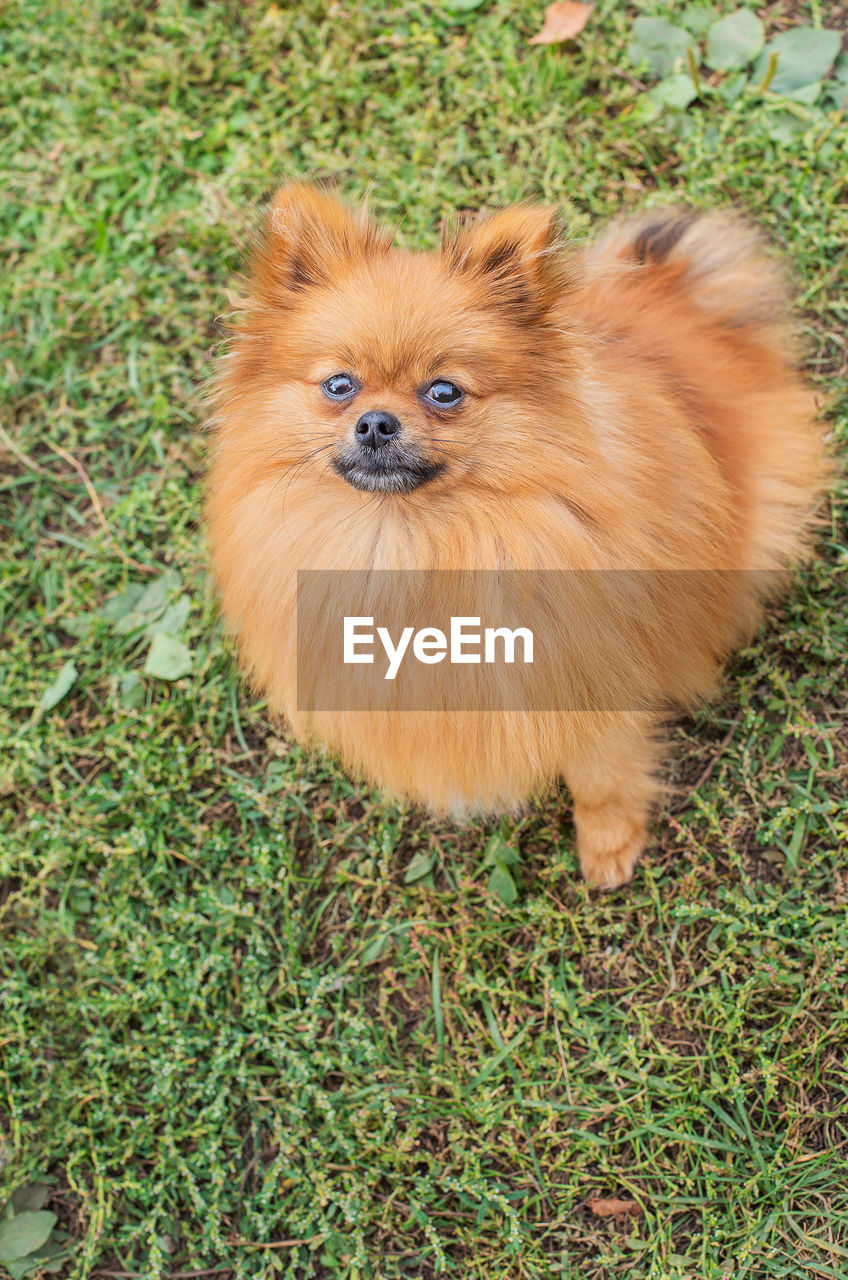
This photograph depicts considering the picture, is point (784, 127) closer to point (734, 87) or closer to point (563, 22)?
point (734, 87)

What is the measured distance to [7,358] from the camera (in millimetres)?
3715

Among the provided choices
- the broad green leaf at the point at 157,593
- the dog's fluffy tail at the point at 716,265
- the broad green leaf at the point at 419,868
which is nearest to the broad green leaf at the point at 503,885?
the broad green leaf at the point at 419,868

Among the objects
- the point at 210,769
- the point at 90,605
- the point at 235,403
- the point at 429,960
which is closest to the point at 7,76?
the point at 90,605

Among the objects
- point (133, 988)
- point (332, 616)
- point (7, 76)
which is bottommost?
point (133, 988)

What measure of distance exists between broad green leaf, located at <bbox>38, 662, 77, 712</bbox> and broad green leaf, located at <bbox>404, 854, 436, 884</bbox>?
135 centimetres

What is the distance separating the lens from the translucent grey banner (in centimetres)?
211

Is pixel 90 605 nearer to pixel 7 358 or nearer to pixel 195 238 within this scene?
pixel 7 358

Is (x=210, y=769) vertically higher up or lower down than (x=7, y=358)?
lower down

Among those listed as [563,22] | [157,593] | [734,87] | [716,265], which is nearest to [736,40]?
[734,87]

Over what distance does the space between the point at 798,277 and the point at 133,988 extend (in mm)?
3190

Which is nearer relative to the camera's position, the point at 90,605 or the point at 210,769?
the point at 210,769

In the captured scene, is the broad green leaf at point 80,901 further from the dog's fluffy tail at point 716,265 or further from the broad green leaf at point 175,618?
the dog's fluffy tail at point 716,265

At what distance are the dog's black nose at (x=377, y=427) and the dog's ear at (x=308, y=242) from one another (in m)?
0.40

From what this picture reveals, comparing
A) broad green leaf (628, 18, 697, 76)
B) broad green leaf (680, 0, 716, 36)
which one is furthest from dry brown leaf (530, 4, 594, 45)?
broad green leaf (680, 0, 716, 36)
